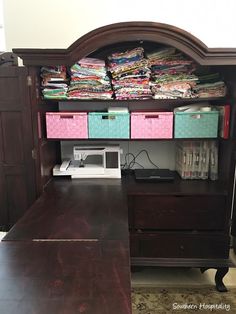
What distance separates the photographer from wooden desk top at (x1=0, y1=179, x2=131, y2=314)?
88 centimetres

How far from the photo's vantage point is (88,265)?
→ 107 centimetres

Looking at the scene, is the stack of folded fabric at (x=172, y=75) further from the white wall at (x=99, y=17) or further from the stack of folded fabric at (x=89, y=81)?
the white wall at (x=99, y=17)

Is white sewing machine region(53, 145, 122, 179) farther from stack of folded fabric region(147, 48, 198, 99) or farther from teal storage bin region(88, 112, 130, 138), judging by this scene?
stack of folded fabric region(147, 48, 198, 99)

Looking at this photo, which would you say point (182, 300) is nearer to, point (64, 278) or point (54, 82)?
point (64, 278)

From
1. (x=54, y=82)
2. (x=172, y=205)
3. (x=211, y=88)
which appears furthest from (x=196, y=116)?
(x=54, y=82)

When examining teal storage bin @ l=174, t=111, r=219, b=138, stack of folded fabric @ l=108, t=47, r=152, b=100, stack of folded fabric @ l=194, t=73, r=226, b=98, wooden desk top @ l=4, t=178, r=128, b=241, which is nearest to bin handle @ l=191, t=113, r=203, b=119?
teal storage bin @ l=174, t=111, r=219, b=138

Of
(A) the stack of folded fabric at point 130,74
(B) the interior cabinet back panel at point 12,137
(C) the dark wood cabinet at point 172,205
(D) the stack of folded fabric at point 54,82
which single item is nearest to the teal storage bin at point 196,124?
(C) the dark wood cabinet at point 172,205

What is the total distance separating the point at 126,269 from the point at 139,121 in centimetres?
114

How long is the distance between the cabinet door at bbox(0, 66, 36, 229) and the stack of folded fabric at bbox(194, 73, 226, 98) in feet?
4.17

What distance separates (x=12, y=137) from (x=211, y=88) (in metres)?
1.56

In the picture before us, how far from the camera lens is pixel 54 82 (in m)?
1.88

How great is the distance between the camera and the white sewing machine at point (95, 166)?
A: 2100 millimetres

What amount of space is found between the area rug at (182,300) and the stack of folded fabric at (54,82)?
1623 mm

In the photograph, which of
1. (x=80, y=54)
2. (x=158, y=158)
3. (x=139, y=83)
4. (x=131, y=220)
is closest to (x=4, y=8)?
(x=80, y=54)
